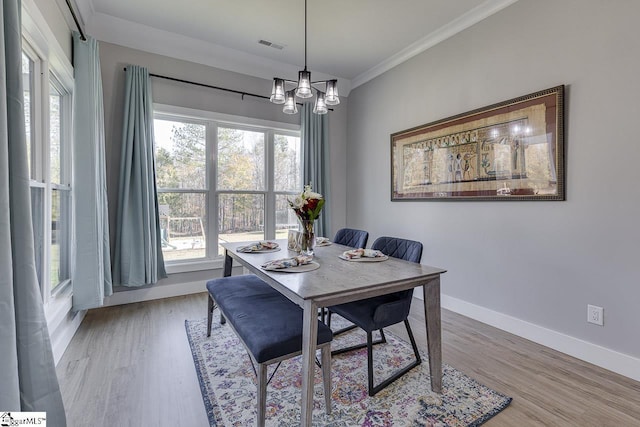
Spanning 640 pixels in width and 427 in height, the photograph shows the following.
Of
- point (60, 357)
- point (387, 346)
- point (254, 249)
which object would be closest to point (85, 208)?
point (60, 357)

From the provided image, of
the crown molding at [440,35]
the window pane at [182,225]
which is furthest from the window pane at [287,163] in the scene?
the crown molding at [440,35]

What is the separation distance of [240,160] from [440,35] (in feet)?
8.71

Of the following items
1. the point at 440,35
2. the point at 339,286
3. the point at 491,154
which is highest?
the point at 440,35

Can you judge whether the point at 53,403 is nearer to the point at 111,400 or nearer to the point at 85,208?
the point at 111,400

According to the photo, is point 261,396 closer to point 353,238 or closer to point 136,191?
point 353,238

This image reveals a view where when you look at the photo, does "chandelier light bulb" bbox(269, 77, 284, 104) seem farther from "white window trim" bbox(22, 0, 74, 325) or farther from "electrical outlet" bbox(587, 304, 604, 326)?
"electrical outlet" bbox(587, 304, 604, 326)

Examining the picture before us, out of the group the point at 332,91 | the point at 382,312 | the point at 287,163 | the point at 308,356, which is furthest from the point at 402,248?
the point at 287,163

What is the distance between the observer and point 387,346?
2.30 meters

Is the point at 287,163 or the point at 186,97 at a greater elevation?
the point at 186,97

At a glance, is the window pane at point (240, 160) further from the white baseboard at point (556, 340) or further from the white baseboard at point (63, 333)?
the white baseboard at point (556, 340)

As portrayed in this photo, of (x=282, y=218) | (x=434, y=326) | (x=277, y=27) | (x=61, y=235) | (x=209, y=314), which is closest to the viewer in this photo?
(x=434, y=326)

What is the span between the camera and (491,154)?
104 inches
